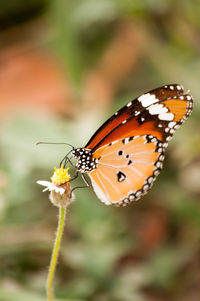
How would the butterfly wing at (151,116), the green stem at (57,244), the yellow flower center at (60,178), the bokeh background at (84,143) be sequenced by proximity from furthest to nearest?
the bokeh background at (84,143) → the butterfly wing at (151,116) → the yellow flower center at (60,178) → the green stem at (57,244)

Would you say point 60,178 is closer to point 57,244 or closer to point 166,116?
point 57,244

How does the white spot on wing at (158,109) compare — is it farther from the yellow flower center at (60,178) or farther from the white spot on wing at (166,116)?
the yellow flower center at (60,178)

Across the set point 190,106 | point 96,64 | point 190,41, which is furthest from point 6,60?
point 190,106

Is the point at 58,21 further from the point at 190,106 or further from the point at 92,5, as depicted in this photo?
the point at 190,106

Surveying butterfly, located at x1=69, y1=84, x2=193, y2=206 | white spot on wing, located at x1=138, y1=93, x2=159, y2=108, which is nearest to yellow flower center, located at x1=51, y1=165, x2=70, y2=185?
butterfly, located at x1=69, y1=84, x2=193, y2=206

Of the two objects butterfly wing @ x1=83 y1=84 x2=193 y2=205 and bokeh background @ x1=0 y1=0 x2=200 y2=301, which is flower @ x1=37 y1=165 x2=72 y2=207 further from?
bokeh background @ x1=0 y1=0 x2=200 y2=301

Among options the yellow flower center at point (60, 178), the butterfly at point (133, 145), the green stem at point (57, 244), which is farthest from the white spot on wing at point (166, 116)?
the green stem at point (57, 244)
